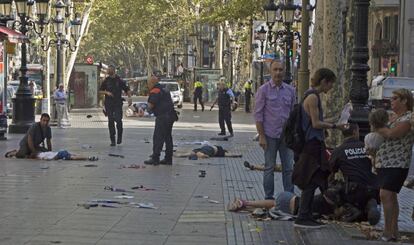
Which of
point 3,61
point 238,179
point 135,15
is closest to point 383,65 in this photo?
point 135,15

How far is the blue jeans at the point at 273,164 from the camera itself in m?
11.0

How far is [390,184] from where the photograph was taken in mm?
8578

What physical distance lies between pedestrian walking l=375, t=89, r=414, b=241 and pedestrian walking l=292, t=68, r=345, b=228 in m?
0.79

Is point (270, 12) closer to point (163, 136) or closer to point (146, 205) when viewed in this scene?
point (163, 136)

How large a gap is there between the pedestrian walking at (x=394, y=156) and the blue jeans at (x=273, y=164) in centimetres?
238

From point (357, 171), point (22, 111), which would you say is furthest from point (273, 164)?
point (22, 111)

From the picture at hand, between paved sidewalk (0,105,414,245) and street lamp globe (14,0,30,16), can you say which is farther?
street lamp globe (14,0,30,16)

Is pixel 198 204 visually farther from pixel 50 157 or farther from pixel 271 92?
pixel 50 157

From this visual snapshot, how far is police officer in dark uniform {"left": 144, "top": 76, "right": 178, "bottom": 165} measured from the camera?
54.7ft

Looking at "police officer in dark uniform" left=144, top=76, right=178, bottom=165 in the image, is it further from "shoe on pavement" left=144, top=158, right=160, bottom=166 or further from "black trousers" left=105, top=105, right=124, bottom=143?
"black trousers" left=105, top=105, right=124, bottom=143

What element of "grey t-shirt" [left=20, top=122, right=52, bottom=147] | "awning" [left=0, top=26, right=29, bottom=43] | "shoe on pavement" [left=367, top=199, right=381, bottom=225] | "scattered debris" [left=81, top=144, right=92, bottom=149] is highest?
"awning" [left=0, top=26, right=29, bottom=43]

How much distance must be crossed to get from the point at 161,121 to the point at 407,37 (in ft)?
123

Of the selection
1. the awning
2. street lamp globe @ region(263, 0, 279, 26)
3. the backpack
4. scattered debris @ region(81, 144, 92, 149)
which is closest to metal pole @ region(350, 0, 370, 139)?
the backpack

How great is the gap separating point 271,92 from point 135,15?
52244 millimetres
